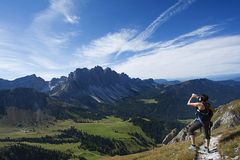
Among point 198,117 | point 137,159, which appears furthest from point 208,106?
point 137,159

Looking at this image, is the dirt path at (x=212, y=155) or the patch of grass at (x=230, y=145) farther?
the dirt path at (x=212, y=155)

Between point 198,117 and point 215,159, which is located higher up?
point 198,117

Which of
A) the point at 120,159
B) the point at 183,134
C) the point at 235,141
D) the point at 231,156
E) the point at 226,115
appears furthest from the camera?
the point at 183,134

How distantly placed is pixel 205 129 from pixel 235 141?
9.53 feet

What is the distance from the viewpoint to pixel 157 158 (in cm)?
2983

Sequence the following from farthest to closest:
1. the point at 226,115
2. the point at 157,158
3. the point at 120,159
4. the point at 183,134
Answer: the point at 183,134
the point at 226,115
the point at 120,159
the point at 157,158

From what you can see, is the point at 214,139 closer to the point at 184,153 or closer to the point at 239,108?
the point at 184,153

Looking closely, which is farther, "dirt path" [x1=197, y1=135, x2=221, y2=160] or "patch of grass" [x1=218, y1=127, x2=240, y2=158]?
"dirt path" [x1=197, y1=135, x2=221, y2=160]

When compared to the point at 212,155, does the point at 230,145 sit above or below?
above

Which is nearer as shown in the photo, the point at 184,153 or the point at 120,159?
the point at 184,153

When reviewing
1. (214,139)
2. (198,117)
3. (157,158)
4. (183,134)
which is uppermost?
(198,117)

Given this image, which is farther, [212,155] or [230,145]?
[230,145]

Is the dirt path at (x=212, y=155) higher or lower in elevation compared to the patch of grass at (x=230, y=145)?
lower

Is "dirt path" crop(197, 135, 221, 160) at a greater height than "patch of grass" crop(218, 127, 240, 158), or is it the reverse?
"patch of grass" crop(218, 127, 240, 158)
